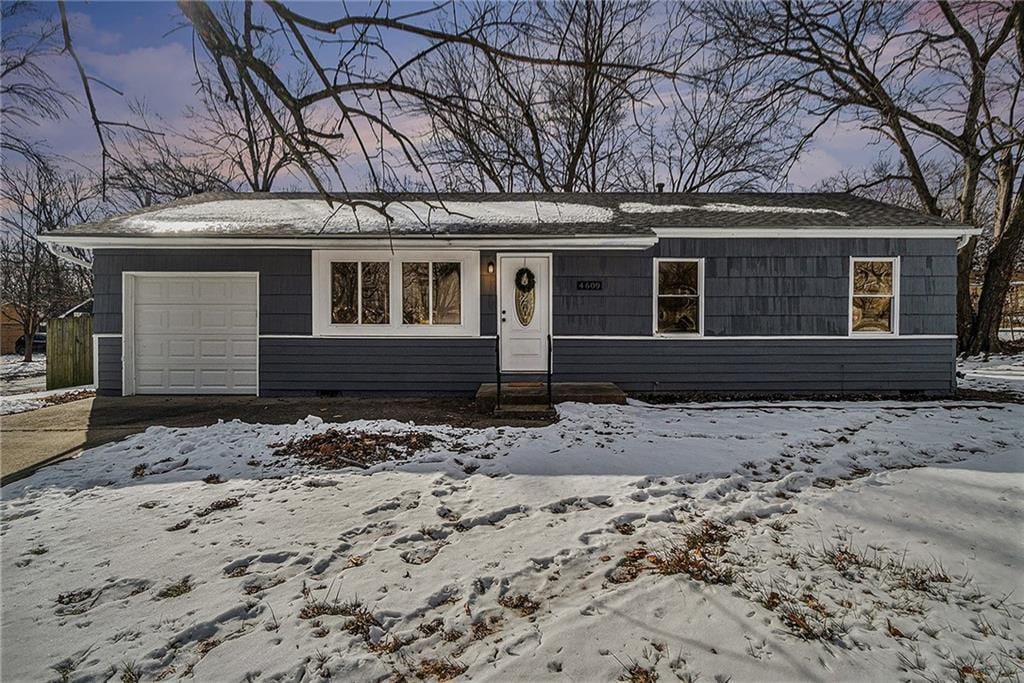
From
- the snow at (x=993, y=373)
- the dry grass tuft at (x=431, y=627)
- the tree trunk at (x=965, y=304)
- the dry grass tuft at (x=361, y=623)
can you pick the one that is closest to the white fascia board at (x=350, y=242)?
the dry grass tuft at (x=361, y=623)

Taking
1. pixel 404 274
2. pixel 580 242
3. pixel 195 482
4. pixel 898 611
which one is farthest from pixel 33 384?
pixel 898 611

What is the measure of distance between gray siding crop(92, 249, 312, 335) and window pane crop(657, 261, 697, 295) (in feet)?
20.3

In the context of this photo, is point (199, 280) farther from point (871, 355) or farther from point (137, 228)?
point (871, 355)

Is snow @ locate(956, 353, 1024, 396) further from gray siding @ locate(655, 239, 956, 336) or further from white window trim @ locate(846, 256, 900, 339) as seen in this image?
white window trim @ locate(846, 256, 900, 339)

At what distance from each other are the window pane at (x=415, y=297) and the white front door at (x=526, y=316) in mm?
1337

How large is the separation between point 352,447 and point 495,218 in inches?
198

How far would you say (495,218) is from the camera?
28.5 feet

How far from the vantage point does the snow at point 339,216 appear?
8.23 m

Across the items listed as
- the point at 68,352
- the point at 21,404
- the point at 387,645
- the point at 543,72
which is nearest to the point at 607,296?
the point at 543,72

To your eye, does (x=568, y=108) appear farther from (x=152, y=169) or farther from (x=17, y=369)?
(x=17, y=369)

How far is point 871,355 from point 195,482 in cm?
1015

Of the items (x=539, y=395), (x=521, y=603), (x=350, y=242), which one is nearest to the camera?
(x=521, y=603)

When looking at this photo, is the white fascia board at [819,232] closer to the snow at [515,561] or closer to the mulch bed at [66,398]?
the snow at [515,561]

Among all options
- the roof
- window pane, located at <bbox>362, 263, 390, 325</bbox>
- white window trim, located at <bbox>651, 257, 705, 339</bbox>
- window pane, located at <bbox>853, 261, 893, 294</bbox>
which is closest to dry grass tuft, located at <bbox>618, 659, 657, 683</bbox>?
the roof
